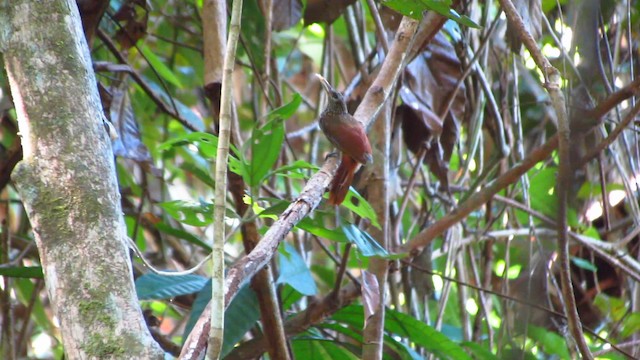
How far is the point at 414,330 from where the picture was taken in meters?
2.11

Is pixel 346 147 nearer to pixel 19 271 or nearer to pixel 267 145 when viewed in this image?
pixel 267 145

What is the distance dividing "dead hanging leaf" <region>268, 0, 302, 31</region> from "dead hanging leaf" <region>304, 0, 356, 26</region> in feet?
0.83

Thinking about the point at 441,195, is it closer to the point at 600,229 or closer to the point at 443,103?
the point at 443,103

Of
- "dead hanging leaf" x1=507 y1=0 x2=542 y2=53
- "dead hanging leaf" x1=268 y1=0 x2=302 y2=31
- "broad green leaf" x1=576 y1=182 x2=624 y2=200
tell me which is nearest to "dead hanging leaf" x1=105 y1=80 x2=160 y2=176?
"dead hanging leaf" x1=268 y1=0 x2=302 y2=31

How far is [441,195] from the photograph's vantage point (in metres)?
2.73

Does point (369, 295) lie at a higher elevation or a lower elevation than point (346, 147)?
lower

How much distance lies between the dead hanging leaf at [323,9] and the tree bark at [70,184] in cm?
108

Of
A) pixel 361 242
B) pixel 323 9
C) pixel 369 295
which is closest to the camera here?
pixel 361 242

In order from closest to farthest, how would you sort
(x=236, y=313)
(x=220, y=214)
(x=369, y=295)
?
1. (x=220, y=214)
2. (x=369, y=295)
3. (x=236, y=313)

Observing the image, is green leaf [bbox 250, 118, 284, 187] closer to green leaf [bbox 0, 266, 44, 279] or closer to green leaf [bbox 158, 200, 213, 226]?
green leaf [bbox 158, 200, 213, 226]

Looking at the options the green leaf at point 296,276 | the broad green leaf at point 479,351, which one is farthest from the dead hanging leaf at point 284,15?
the broad green leaf at point 479,351

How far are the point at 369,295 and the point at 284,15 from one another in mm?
1124

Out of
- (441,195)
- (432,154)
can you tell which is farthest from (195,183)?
(432,154)

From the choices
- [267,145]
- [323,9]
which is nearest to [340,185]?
[267,145]
